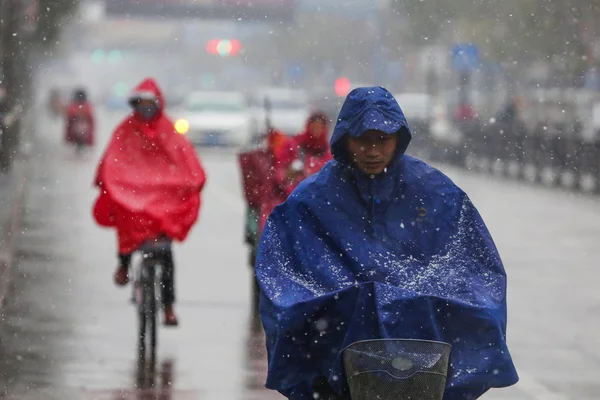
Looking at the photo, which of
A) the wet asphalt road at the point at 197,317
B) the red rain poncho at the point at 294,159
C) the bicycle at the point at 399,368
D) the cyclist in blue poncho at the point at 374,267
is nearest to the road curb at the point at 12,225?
the wet asphalt road at the point at 197,317

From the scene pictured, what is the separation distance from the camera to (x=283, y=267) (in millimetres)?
5121

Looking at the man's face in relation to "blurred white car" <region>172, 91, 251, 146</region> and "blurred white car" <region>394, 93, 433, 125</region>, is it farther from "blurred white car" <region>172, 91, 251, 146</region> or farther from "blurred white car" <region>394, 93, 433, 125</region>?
"blurred white car" <region>394, 93, 433, 125</region>

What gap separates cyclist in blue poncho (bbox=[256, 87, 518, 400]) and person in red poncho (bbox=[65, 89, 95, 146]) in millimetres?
36157

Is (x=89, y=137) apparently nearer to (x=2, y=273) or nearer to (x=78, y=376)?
(x=2, y=273)

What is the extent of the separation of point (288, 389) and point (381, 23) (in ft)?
244

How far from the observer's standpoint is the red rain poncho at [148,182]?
34.6ft

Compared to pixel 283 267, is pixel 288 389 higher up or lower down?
lower down

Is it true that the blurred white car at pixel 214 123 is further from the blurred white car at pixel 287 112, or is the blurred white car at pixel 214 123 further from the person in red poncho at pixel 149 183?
the person in red poncho at pixel 149 183

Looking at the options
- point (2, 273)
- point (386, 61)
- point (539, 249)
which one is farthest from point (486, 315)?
point (386, 61)

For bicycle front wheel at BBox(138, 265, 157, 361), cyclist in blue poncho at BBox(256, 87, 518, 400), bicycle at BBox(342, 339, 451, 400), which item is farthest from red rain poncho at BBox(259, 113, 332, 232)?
bicycle at BBox(342, 339, 451, 400)

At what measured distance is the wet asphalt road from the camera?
956cm

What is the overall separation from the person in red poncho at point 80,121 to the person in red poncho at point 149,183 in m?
Result: 30.4

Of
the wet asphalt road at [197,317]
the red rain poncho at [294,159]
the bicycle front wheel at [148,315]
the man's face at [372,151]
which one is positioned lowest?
the wet asphalt road at [197,317]

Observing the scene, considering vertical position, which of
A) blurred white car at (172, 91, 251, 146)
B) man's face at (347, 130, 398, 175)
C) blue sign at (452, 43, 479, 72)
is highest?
man's face at (347, 130, 398, 175)
